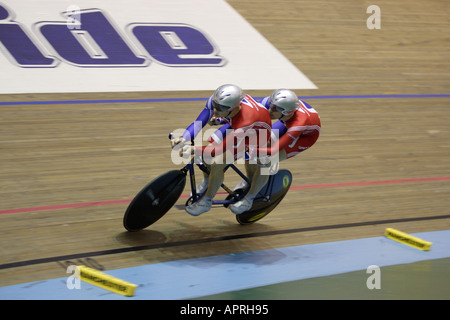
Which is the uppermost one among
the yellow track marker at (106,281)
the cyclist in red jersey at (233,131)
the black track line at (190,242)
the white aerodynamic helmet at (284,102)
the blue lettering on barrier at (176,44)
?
the blue lettering on barrier at (176,44)

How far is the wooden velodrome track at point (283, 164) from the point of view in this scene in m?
3.81

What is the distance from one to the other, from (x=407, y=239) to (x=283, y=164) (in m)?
1.50

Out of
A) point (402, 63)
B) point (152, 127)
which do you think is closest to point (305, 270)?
point (152, 127)

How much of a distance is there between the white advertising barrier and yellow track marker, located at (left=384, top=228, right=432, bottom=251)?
9.34 feet

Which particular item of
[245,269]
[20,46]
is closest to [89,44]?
[20,46]

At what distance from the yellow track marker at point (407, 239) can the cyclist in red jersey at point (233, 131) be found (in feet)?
3.91

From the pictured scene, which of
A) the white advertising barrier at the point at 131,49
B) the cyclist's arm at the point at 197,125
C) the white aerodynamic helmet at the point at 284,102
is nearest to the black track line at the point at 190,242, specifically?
the cyclist's arm at the point at 197,125

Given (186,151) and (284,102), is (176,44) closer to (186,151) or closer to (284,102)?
(284,102)

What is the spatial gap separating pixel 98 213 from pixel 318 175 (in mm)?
1952

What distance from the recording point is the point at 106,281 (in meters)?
3.18

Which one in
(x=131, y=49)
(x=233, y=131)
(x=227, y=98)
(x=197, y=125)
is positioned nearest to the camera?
(x=227, y=98)

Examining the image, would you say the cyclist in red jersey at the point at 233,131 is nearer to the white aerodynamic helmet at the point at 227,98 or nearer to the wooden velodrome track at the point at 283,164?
the white aerodynamic helmet at the point at 227,98

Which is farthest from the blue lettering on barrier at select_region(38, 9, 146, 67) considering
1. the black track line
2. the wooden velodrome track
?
the black track line

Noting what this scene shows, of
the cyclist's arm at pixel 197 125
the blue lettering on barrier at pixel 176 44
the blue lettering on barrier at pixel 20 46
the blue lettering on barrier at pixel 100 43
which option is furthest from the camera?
the blue lettering on barrier at pixel 176 44
